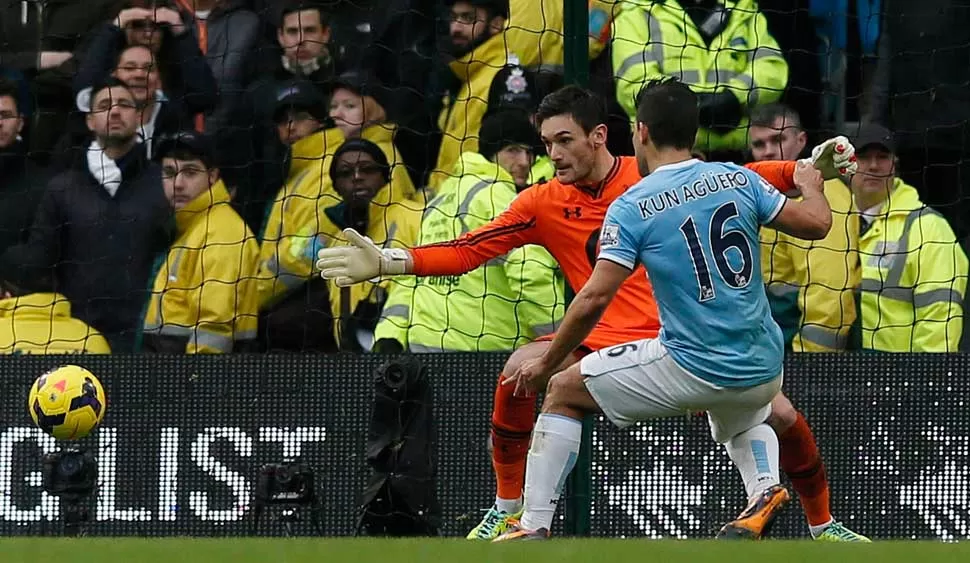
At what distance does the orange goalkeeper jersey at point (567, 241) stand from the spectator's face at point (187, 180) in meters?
2.49

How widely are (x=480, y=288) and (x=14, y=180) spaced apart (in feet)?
9.11

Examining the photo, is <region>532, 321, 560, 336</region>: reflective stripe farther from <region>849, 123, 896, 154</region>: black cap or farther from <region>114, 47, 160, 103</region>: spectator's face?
<region>114, 47, 160, 103</region>: spectator's face

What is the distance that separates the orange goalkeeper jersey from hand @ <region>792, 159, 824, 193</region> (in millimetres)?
916

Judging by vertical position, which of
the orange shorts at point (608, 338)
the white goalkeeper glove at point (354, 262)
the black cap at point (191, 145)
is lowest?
the orange shorts at point (608, 338)

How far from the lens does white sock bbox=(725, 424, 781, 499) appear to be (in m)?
6.94

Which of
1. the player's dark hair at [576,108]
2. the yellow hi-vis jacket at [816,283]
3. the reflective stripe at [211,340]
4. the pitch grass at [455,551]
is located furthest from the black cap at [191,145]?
the pitch grass at [455,551]

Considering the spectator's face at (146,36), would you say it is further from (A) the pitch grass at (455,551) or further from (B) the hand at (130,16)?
(A) the pitch grass at (455,551)

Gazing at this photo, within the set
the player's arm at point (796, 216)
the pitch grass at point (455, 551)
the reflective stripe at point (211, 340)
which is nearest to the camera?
the pitch grass at point (455, 551)

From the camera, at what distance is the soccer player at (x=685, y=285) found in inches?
257

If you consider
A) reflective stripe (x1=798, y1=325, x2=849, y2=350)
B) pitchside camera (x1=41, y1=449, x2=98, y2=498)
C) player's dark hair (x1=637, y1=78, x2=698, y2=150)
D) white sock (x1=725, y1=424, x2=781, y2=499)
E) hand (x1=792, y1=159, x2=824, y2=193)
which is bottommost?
pitchside camera (x1=41, y1=449, x2=98, y2=498)

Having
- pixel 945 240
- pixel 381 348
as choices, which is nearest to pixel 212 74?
pixel 381 348

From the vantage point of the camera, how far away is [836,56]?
9.60m

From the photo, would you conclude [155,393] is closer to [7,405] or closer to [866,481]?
[7,405]

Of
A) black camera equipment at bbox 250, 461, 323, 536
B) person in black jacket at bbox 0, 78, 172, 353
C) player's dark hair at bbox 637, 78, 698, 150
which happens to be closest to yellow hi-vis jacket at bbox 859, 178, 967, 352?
player's dark hair at bbox 637, 78, 698, 150
